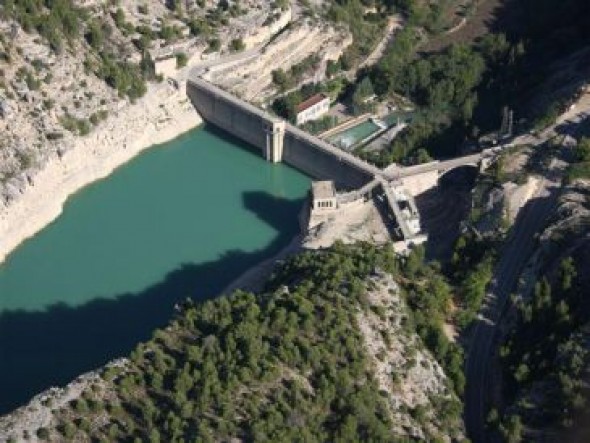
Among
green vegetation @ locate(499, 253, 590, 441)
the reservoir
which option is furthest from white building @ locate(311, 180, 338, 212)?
green vegetation @ locate(499, 253, 590, 441)

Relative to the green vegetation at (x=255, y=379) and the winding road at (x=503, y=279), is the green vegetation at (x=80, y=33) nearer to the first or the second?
the green vegetation at (x=255, y=379)

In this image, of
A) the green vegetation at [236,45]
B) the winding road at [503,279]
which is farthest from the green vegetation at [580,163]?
the green vegetation at [236,45]

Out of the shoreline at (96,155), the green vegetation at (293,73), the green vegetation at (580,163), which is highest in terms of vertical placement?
the green vegetation at (580,163)

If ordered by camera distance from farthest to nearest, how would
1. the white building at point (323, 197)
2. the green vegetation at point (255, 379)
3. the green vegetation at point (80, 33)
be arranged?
1. the green vegetation at point (80, 33)
2. the white building at point (323, 197)
3. the green vegetation at point (255, 379)

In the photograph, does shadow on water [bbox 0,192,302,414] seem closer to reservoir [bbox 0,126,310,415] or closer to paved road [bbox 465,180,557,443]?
reservoir [bbox 0,126,310,415]

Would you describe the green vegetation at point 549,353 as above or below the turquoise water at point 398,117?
above

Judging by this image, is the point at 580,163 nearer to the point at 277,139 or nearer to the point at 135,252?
the point at 277,139
